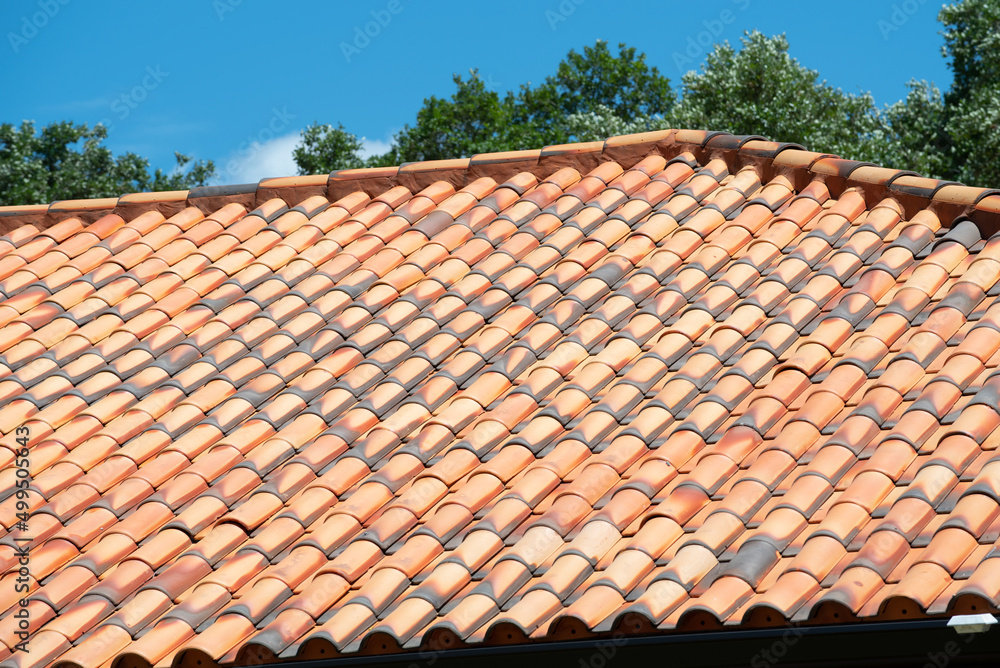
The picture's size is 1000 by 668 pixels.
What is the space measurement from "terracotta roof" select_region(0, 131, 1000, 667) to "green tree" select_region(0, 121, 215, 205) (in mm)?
22736

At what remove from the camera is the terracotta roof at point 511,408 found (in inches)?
173

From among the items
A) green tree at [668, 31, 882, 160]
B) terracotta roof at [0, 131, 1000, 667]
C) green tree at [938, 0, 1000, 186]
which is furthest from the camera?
green tree at [668, 31, 882, 160]

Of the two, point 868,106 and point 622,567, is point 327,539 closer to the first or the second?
point 622,567

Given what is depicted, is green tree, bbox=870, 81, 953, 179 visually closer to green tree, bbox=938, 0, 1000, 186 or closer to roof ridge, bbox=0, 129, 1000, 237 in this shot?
green tree, bbox=938, 0, 1000, 186

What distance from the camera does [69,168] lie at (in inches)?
1207

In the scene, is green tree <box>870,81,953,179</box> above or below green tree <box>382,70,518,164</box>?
below

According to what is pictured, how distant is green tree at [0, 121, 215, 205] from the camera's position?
29.1 meters

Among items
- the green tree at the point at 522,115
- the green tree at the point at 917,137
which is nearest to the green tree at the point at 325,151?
the green tree at the point at 522,115

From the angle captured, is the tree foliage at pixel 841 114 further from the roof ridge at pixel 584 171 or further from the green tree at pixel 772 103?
the roof ridge at pixel 584 171

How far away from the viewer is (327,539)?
16.8 feet

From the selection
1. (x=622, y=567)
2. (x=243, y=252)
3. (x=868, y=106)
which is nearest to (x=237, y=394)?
(x=243, y=252)

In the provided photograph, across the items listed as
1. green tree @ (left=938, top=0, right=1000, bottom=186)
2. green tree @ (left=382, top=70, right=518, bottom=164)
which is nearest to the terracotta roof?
green tree @ (left=938, top=0, right=1000, bottom=186)

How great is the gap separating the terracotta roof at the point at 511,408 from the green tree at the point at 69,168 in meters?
22.7

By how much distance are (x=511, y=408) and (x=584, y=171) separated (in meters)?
3.22
